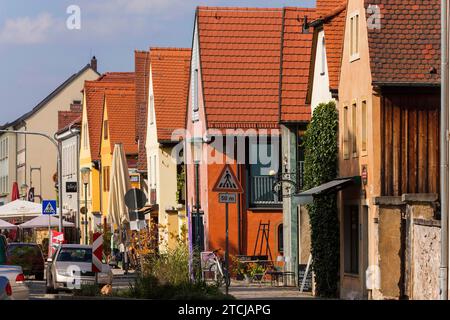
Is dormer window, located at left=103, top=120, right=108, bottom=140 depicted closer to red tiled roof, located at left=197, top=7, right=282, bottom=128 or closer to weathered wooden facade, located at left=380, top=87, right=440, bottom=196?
red tiled roof, located at left=197, top=7, right=282, bottom=128

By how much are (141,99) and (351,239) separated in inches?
1434

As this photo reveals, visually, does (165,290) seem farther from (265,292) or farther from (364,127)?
(265,292)

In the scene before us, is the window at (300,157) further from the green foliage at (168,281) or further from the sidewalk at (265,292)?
the green foliage at (168,281)

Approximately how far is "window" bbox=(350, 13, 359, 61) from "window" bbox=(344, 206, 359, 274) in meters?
3.79

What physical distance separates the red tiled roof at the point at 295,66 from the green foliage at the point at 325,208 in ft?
13.6

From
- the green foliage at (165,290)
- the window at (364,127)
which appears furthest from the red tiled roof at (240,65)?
the green foliage at (165,290)

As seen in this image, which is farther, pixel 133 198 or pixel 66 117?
pixel 66 117

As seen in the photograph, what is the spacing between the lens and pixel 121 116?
7375 cm

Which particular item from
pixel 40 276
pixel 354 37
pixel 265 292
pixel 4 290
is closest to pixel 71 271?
pixel 265 292

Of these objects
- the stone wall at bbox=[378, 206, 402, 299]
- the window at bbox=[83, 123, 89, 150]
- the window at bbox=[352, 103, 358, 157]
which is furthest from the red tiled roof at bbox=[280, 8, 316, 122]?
the window at bbox=[83, 123, 89, 150]

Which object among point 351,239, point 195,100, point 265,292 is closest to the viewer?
point 351,239

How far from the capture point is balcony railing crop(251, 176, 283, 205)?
4567 cm

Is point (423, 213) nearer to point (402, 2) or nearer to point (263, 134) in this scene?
point (402, 2)

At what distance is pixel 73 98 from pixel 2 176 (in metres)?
20.1
